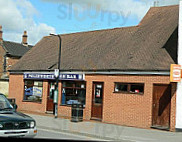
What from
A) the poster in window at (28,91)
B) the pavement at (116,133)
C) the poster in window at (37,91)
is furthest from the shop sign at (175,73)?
the poster in window at (28,91)

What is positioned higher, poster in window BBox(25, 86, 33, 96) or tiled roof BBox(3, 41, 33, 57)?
tiled roof BBox(3, 41, 33, 57)

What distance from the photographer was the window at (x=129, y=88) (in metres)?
15.5

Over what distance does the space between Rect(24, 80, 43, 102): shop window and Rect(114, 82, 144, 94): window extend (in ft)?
22.8

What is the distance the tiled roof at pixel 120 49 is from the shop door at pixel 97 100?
110 cm

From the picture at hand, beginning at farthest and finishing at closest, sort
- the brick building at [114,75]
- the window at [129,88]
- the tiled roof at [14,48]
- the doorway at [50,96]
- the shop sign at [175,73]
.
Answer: the tiled roof at [14,48], the doorway at [50,96], the window at [129,88], the brick building at [114,75], the shop sign at [175,73]

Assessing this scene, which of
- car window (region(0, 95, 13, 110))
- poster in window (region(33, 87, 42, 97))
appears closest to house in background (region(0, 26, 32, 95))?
poster in window (region(33, 87, 42, 97))

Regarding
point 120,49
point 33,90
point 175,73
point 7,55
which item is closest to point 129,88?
point 175,73

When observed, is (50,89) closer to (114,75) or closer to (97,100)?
(97,100)

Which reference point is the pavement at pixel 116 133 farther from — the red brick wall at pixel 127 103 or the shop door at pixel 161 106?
the red brick wall at pixel 127 103

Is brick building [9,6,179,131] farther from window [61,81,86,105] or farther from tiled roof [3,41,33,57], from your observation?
tiled roof [3,41,33,57]

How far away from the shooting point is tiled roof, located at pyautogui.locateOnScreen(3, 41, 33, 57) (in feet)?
155

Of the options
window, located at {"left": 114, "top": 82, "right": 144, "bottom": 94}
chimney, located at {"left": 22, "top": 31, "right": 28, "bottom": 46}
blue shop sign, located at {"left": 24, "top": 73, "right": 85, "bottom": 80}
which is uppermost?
chimney, located at {"left": 22, "top": 31, "right": 28, "bottom": 46}

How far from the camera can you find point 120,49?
59.9 feet

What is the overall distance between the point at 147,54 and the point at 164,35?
1.74 meters
